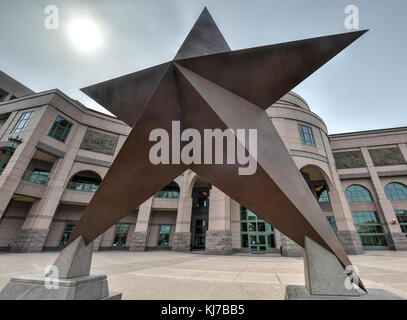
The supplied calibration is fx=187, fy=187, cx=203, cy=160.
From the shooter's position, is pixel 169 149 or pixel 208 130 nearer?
pixel 208 130

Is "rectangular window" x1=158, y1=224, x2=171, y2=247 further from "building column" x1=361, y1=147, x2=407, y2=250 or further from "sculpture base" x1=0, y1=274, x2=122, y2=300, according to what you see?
"building column" x1=361, y1=147, x2=407, y2=250

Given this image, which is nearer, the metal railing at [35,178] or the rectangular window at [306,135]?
the metal railing at [35,178]

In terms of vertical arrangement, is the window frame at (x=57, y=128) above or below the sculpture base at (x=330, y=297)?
above

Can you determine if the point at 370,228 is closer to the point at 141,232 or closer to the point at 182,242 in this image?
the point at 182,242

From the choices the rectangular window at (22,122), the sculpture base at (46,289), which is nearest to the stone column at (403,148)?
the sculpture base at (46,289)

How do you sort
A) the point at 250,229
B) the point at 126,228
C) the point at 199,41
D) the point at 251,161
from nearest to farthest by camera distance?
the point at 251,161 → the point at 199,41 → the point at 250,229 → the point at 126,228

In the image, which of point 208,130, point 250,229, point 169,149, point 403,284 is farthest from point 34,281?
point 250,229

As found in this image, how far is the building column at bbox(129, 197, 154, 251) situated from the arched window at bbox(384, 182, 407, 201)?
29165mm

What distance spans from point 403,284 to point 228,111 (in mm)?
7027

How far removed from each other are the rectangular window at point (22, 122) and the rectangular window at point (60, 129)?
7.55 ft

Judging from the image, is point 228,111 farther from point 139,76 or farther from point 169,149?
point 139,76

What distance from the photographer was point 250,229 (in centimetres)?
1942

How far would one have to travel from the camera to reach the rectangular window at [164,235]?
906 inches

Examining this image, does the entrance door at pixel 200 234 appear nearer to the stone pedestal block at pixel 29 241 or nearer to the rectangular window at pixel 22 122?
the stone pedestal block at pixel 29 241
